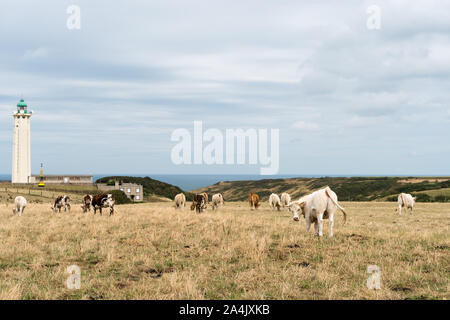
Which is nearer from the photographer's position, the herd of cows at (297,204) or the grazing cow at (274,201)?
the herd of cows at (297,204)

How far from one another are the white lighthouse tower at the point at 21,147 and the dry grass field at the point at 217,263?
90019mm

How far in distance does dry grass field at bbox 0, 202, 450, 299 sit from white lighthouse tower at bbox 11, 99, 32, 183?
9002 cm

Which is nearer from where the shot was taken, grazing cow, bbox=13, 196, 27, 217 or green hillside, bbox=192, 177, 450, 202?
grazing cow, bbox=13, 196, 27, 217

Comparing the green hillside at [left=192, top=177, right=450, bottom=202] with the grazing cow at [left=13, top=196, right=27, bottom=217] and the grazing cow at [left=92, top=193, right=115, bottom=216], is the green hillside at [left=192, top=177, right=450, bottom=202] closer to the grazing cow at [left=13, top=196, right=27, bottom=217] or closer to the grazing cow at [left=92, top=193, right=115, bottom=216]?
the grazing cow at [left=92, top=193, right=115, bottom=216]

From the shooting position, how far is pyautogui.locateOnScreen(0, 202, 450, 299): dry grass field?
9.10 metres

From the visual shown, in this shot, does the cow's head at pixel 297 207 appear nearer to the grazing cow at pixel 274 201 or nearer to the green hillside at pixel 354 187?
the grazing cow at pixel 274 201

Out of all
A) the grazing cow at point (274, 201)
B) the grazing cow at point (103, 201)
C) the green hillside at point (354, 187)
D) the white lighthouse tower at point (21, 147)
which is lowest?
the green hillside at point (354, 187)

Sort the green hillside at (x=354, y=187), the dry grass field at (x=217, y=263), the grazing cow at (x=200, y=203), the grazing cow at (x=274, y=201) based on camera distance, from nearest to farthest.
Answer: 1. the dry grass field at (x=217, y=263)
2. the grazing cow at (x=200, y=203)
3. the grazing cow at (x=274, y=201)
4. the green hillside at (x=354, y=187)

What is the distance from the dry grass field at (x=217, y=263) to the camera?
9.10 metres

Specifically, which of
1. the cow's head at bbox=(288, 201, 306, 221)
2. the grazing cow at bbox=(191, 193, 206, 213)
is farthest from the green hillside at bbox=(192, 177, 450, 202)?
the cow's head at bbox=(288, 201, 306, 221)

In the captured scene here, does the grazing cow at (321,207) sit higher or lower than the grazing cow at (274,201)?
higher

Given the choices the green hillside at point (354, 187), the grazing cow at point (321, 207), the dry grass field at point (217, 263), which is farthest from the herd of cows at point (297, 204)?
the green hillside at point (354, 187)

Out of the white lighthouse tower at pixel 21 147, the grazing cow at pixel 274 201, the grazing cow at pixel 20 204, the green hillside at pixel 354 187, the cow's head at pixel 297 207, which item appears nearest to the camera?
the cow's head at pixel 297 207
